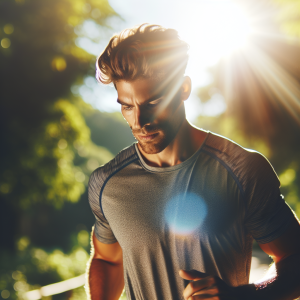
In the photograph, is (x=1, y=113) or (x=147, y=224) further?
(x=1, y=113)

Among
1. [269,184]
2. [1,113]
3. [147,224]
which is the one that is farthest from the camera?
[1,113]

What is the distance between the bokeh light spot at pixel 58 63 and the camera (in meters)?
9.59

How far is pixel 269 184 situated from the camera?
1424 millimetres

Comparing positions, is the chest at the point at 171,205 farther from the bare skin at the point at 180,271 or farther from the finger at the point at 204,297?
the finger at the point at 204,297

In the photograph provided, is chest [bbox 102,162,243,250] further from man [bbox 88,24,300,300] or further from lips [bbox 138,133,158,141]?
lips [bbox 138,133,158,141]

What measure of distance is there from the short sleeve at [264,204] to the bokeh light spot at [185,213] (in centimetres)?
24

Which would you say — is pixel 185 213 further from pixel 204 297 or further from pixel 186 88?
pixel 186 88

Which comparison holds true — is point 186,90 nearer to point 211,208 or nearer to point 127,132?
point 211,208

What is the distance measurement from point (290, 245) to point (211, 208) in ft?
1.43

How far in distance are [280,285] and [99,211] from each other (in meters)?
1.10

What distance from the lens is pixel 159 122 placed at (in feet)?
5.29

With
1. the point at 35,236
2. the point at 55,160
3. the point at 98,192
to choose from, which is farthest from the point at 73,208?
the point at 98,192

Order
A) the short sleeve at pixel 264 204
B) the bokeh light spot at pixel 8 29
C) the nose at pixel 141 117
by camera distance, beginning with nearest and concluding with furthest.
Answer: the short sleeve at pixel 264 204 < the nose at pixel 141 117 < the bokeh light spot at pixel 8 29

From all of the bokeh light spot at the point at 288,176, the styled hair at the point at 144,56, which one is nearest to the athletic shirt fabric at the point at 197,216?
the styled hair at the point at 144,56
